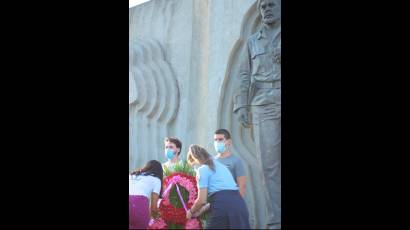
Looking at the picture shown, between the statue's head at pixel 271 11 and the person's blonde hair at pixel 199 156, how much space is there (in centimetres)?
138

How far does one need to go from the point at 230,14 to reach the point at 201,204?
193 centimetres

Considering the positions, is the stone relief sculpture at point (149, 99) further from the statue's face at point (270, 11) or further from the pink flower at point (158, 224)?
the statue's face at point (270, 11)

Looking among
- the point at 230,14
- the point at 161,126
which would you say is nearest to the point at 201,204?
the point at 161,126

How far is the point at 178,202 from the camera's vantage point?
581 centimetres

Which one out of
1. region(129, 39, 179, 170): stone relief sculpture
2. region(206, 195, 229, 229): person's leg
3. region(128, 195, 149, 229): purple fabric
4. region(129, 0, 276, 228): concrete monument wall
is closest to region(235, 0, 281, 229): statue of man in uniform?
region(129, 0, 276, 228): concrete monument wall

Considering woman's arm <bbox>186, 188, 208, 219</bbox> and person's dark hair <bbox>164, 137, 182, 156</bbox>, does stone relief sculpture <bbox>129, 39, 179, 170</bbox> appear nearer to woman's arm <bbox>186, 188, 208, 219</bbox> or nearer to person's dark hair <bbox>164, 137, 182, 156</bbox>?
person's dark hair <bbox>164, 137, 182, 156</bbox>

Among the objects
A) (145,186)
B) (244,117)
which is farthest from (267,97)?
(145,186)

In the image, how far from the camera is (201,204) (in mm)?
5695

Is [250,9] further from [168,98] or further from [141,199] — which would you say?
[141,199]

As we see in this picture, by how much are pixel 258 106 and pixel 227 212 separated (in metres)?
1.05

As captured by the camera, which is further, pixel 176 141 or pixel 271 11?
pixel 176 141

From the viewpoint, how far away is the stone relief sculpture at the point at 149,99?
6523mm

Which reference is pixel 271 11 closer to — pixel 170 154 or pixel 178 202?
pixel 170 154

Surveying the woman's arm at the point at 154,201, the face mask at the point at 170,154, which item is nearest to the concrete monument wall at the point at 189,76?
the face mask at the point at 170,154
